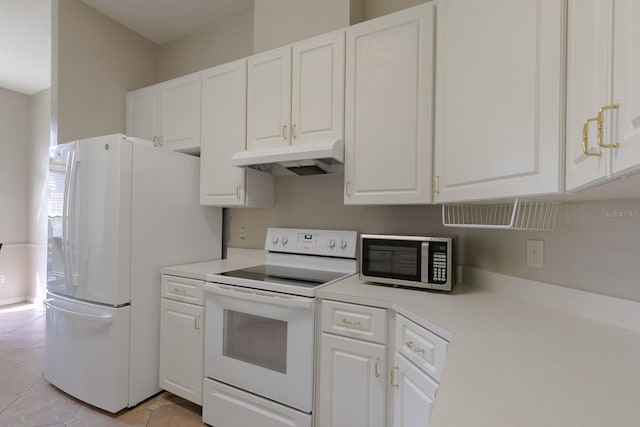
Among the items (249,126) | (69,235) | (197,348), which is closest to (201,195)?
(249,126)

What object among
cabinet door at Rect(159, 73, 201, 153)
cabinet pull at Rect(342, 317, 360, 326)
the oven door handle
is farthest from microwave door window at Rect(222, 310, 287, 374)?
cabinet door at Rect(159, 73, 201, 153)

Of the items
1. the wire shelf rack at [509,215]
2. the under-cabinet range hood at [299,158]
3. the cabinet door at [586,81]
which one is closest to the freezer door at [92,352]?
the under-cabinet range hood at [299,158]

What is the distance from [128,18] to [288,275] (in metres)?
2.69

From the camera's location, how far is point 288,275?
1852mm

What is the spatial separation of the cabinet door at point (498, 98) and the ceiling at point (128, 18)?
1.93 m

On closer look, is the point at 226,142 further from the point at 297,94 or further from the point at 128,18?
the point at 128,18

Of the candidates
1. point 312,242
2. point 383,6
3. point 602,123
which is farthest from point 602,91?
point 383,6

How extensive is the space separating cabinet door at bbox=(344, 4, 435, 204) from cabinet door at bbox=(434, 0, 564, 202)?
94 millimetres

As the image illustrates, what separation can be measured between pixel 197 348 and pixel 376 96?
6.14 feet

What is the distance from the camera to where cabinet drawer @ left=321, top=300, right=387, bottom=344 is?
1369 mm

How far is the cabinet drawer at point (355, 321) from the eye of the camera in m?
1.37

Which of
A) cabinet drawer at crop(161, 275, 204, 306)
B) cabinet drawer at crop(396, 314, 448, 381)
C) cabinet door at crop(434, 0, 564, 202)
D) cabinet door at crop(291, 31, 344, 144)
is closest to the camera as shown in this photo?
cabinet door at crop(434, 0, 564, 202)

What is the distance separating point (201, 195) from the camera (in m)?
2.31

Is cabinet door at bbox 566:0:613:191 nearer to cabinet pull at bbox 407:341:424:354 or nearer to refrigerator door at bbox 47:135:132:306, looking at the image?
cabinet pull at bbox 407:341:424:354
